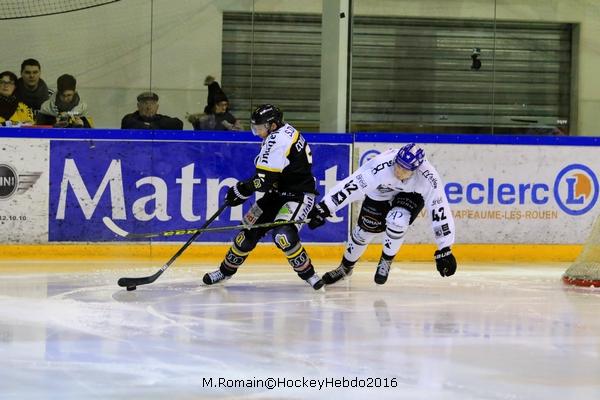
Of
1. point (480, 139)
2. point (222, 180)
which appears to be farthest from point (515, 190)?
point (222, 180)

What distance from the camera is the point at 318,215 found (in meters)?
6.44

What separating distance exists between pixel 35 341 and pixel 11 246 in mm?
3860

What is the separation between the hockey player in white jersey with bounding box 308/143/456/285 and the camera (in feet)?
21.6

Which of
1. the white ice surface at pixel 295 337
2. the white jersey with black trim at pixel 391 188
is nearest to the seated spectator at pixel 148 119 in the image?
the white ice surface at pixel 295 337

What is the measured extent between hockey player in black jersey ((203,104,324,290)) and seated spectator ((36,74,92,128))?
2.67 m

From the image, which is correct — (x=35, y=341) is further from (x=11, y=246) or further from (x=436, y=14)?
(x=436, y=14)

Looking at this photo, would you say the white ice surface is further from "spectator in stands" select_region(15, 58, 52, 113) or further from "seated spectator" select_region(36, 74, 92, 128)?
"spectator in stands" select_region(15, 58, 52, 113)

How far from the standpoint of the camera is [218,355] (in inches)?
177

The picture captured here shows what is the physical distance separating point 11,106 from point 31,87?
9.3 inches

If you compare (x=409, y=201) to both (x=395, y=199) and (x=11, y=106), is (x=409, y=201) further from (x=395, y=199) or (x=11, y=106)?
(x=11, y=106)

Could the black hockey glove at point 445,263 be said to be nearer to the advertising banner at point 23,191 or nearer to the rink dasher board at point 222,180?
the rink dasher board at point 222,180

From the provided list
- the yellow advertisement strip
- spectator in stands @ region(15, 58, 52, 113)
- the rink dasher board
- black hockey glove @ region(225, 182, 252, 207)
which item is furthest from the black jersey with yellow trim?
spectator in stands @ region(15, 58, 52, 113)

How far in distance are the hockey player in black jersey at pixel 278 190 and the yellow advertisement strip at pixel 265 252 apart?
6.28 ft

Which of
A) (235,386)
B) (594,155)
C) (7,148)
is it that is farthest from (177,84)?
(235,386)
